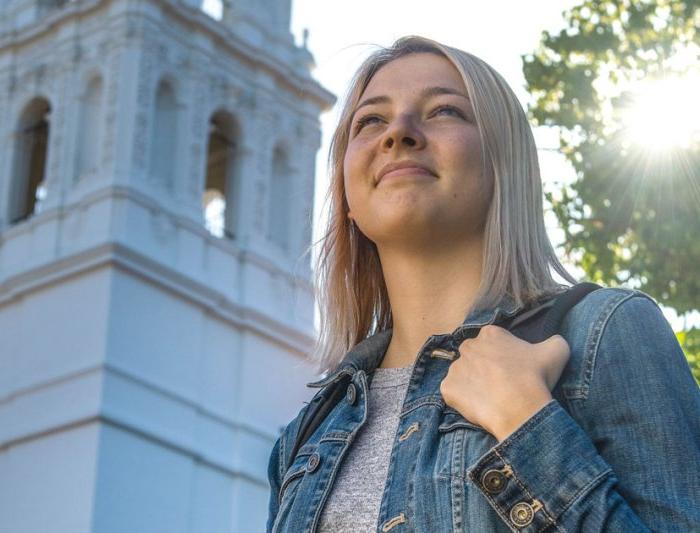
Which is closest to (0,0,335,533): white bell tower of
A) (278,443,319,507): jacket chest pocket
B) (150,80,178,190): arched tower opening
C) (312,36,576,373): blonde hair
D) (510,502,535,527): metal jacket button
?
(150,80,178,190): arched tower opening

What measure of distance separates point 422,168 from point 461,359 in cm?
46

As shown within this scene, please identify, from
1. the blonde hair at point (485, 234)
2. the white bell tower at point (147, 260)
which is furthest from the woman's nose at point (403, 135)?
the white bell tower at point (147, 260)

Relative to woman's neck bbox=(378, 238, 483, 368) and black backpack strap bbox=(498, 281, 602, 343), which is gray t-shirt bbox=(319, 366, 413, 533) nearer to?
woman's neck bbox=(378, 238, 483, 368)

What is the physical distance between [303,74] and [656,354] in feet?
107

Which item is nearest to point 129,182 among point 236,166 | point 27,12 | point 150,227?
point 150,227

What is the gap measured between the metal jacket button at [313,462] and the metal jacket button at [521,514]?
528mm

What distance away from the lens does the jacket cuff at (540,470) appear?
2.78m

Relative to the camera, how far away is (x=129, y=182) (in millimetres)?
30719

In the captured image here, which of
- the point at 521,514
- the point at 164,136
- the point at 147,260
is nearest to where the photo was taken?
the point at 521,514

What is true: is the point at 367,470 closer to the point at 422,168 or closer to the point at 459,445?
the point at 459,445

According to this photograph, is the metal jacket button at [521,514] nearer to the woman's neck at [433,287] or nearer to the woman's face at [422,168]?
the woman's neck at [433,287]

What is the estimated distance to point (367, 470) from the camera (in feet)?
10.2

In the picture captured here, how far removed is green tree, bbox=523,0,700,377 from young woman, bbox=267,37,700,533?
772 centimetres

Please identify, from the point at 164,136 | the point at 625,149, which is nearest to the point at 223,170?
the point at 164,136
